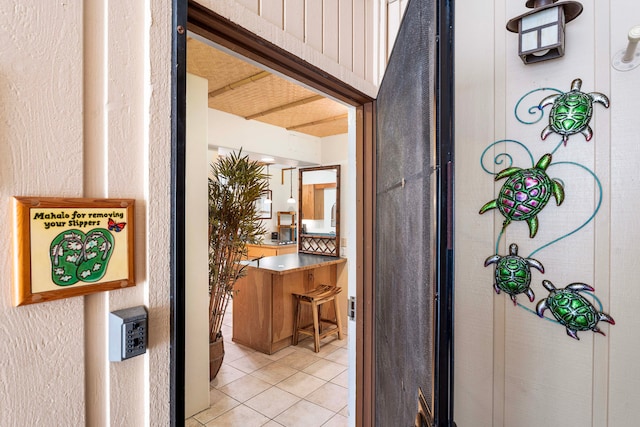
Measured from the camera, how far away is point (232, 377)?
9.60 feet

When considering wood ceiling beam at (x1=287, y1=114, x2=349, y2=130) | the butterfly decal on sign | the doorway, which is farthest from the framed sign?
wood ceiling beam at (x1=287, y1=114, x2=349, y2=130)

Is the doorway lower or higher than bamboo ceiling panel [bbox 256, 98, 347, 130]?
lower

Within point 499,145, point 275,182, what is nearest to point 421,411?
point 499,145

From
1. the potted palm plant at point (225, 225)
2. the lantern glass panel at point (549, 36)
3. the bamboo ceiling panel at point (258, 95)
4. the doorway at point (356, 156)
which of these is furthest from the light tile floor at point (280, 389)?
the lantern glass panel at point (549, 36)

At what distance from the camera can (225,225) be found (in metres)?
2.80

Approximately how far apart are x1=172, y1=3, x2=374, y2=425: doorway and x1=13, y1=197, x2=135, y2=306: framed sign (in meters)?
0.14

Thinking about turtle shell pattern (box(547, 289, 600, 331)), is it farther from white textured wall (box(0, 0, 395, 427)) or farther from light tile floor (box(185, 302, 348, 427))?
Result: light tile floor (box(185, 302, 348, 427))

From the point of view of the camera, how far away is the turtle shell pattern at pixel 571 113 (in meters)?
1.05

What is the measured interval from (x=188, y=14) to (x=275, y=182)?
698 cm

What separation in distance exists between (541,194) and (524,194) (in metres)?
0.05

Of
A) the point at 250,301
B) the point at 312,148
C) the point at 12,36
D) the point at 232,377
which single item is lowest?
the point at 232,377

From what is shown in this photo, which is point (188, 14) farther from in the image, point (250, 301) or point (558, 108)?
point (250, 301)

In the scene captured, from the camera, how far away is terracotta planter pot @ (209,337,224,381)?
274cm

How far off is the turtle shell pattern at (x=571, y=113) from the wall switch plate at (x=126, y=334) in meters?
1.42
